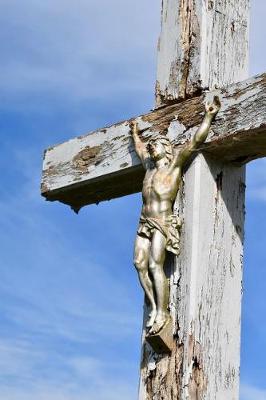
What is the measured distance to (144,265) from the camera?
12.8 ft

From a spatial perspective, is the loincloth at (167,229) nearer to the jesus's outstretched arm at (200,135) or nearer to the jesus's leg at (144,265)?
the jesus's leg at (144,265)

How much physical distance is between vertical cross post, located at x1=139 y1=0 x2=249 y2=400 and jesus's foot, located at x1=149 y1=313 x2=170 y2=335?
0.04 metres

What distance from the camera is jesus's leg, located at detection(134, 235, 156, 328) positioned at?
153 inches

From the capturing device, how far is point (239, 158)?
4.05m

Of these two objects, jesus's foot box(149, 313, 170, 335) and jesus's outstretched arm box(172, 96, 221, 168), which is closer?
jesus's foot box(149, 313, 170, 335)

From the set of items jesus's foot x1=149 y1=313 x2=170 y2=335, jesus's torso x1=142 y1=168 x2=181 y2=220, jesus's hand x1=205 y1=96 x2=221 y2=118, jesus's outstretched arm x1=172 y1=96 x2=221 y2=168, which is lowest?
jesus's foot x1=149 y1=313 x2=170 y2=335

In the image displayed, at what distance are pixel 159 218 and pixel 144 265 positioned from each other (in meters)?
0.17

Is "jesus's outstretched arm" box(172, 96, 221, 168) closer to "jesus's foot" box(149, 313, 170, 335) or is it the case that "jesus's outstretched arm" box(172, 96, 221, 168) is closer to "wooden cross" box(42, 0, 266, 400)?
"wooden cross" box(42, 0, 266, 400)

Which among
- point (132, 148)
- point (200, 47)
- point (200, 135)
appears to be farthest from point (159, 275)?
point (200, 47)

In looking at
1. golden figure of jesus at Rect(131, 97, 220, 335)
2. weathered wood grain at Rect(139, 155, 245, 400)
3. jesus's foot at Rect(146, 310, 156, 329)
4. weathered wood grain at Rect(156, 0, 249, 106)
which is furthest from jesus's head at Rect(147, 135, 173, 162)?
jesus's foot at Rect(146, 310, 156, 329)

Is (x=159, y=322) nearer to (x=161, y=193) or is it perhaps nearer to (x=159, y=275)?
(x=159, y=275)

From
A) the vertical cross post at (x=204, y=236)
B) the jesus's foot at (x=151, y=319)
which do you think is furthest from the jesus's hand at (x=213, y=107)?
the jesus's foot at (x=151, y=319)

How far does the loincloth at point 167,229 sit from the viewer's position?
12.8ft

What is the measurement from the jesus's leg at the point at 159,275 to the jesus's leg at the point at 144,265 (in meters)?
0.02
